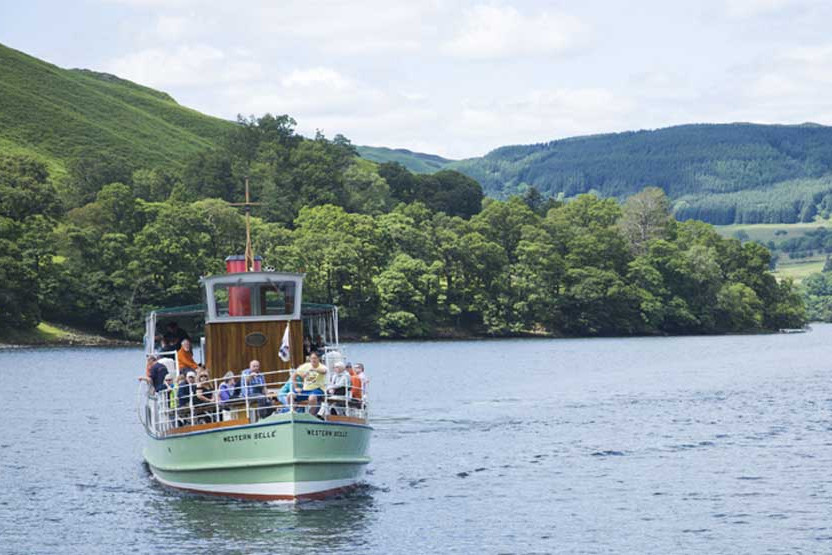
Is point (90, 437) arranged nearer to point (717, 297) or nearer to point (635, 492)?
point (635, 492)

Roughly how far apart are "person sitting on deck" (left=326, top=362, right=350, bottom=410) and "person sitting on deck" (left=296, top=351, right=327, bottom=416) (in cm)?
59

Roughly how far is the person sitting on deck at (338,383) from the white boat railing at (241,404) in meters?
0.08

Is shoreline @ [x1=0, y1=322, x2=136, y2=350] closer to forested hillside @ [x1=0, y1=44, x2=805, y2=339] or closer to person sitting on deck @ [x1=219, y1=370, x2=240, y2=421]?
forested hillside @ [x1=0, y1=44, x2=805, y2=339]

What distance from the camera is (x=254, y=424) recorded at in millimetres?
30766

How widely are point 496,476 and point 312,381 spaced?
9.30 m

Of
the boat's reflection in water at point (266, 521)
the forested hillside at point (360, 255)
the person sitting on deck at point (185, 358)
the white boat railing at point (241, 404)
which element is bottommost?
the boat's reflection in water at point (266, 521)

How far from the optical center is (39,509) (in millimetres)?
33625

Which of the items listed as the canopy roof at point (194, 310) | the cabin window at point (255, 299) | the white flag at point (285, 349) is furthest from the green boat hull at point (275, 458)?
the canopy roof at point (194, 310)

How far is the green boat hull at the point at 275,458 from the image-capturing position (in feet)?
101

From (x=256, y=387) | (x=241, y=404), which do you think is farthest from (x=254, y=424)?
(x=241, y=404)

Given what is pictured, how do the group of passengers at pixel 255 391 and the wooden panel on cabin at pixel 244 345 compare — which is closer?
the group of passengers at pixel 255 391

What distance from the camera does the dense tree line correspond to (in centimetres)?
12512

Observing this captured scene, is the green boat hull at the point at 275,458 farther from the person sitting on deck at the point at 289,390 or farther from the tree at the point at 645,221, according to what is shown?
the tree at the point at 645,221

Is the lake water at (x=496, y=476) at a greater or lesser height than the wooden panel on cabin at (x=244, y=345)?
lesser
